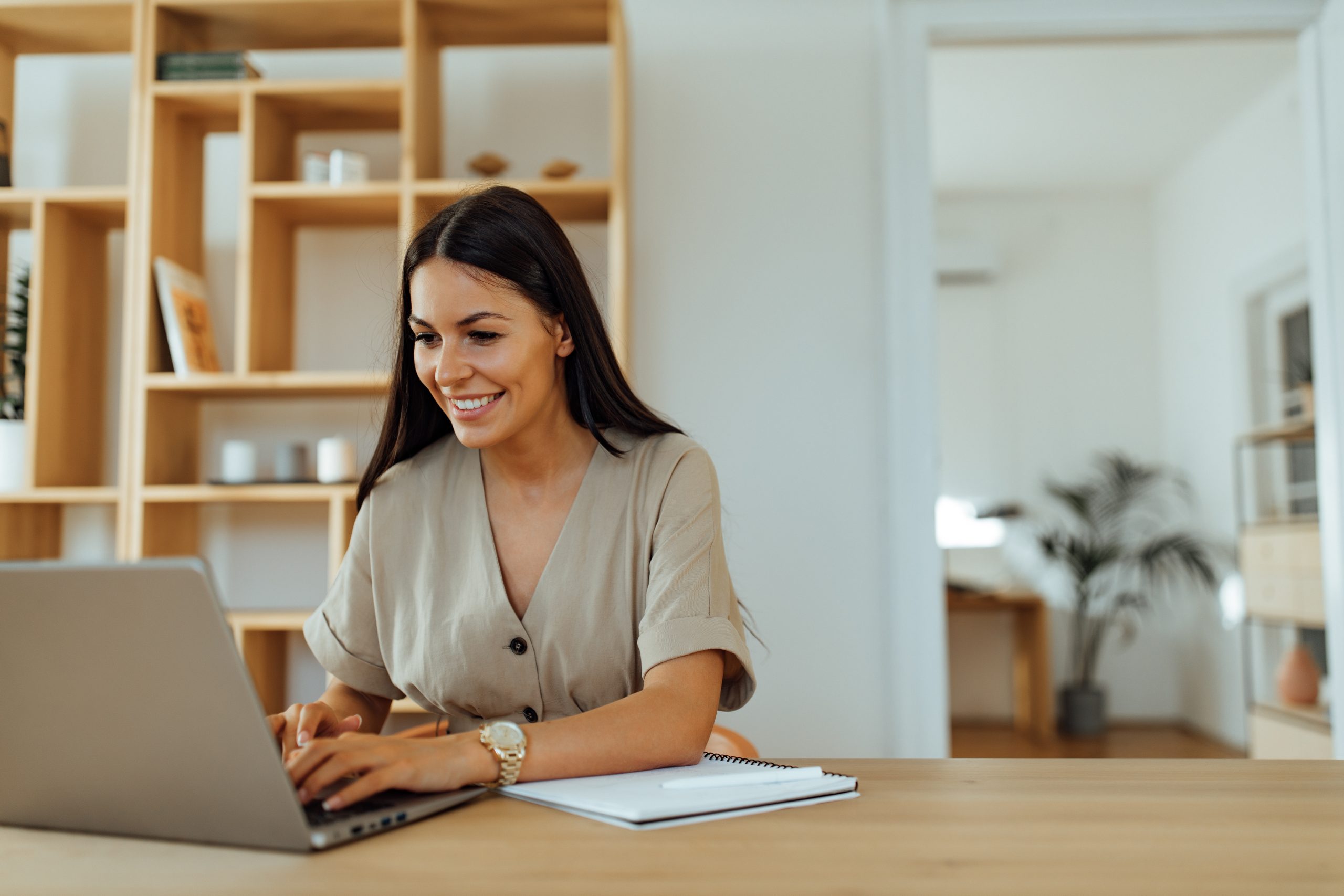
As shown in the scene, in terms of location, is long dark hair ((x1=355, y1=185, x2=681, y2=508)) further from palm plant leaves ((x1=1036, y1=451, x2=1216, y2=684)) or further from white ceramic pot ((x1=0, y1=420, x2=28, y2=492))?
palm plant leaves ((x1=1036, y1=451, x2=1216, y2=684))

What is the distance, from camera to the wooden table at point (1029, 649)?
4918 mm

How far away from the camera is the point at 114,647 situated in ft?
2.38

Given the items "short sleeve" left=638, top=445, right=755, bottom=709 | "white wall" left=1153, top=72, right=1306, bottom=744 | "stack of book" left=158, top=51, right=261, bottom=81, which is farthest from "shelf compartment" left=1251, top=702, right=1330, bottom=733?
"stack of book" left=158, top=51, right=261, bottom=81

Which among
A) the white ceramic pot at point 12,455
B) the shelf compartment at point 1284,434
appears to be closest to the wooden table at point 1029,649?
the shelf compartment at point 1284,434

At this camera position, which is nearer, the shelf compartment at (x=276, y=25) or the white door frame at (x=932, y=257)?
the shelf compartment at (x=276, y=25)

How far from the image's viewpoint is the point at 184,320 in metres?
2.54

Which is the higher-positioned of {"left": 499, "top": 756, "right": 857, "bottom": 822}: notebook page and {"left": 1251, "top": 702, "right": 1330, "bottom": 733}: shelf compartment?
{"left": 499, "top": 756, "right": 857, "bottom": 822}: notebook page

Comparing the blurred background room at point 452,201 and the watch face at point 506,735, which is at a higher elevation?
the blurred background room at point 452,201

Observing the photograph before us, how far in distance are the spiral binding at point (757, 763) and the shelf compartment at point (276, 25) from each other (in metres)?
2.05

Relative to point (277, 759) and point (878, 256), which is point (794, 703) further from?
point (277, 759)

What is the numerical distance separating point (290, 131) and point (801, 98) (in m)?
1.33

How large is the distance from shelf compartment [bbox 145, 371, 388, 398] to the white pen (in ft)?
5.68

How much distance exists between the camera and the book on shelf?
251cm

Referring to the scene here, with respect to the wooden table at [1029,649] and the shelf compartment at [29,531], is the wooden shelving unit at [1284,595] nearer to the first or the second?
the wooden table at [1029,649]
